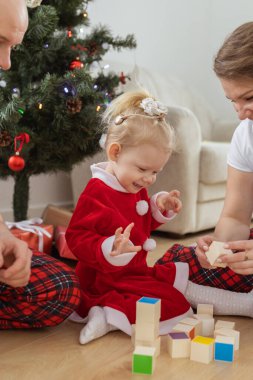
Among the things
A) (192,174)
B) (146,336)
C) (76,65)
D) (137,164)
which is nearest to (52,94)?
(76,65)

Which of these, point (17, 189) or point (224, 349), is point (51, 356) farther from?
point (17, 189)

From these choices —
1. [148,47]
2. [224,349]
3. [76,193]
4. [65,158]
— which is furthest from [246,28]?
[148,47]

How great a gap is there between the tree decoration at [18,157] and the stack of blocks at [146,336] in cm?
88

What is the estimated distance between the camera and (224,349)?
1.24 metres

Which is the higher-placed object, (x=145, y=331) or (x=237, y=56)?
(x=237, y=56)

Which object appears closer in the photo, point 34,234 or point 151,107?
point 151,107

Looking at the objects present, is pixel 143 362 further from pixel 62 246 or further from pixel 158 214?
pixel 62 246

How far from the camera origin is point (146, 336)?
1200 mm

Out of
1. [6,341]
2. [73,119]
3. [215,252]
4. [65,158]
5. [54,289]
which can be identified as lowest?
[6,341]

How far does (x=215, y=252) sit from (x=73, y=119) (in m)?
0.92

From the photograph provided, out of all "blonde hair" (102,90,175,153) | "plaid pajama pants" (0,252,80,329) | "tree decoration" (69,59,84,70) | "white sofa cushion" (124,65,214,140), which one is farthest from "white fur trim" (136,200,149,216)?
"white sofa cushion" (124,65,214,140)

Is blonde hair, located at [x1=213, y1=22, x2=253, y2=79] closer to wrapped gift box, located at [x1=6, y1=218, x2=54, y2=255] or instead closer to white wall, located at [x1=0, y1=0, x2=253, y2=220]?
wrapped gift box, located at [x1=6, y1=218, x2=54, y2=255]

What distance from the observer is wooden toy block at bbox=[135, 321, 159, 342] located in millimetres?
1194

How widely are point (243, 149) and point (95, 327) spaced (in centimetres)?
67
